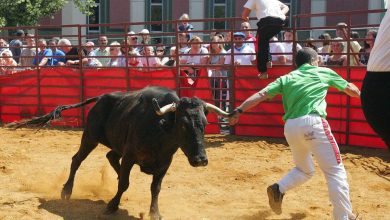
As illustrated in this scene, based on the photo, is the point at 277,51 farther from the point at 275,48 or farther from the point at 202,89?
the point at 202,89

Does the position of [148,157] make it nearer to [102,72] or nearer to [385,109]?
[385,109]

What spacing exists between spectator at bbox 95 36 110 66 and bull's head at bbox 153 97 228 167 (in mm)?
7328

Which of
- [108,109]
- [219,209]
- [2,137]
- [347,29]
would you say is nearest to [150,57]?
[2,137]

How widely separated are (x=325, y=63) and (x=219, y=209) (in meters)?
4.86

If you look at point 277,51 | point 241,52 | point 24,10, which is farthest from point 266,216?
point 24,10

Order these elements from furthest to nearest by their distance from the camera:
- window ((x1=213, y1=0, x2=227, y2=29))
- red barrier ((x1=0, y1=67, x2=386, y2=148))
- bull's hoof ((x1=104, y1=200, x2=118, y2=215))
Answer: window ((x1=213, y1=0, x2=227, y2=29)), red barrier ((x1=0, y1=67, x2=386, y2=148)), bull's hoof ((x1=104, y1=200, x2=118, y2=215))

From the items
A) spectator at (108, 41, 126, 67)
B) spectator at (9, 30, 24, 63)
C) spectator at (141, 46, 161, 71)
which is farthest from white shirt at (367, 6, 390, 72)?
spectator at (9, 30, 24, 63)

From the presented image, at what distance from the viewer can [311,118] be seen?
5191 millimetres

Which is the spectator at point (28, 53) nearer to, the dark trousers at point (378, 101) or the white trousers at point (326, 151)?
the white trousers at point (326, 151)

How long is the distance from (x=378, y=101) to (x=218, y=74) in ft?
28.7

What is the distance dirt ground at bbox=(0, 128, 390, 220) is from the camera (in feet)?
20.1

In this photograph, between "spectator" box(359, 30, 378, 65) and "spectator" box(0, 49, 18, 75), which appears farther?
"spectator" box(0, 49, 18, 75)

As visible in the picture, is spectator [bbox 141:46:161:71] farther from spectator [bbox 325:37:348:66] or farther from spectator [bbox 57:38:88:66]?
spectator [bbox 325:37:348:66]

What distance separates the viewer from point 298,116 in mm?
5250
